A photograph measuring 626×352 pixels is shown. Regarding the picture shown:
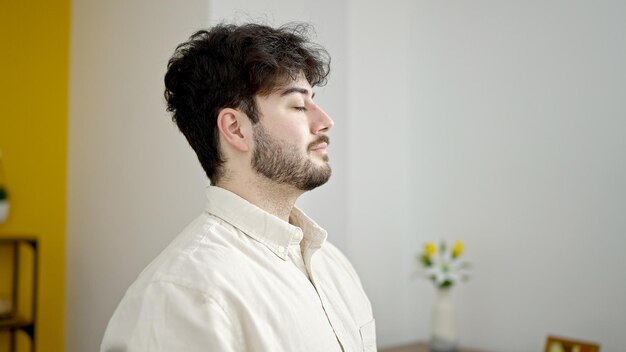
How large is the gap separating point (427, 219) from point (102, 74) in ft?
4.70

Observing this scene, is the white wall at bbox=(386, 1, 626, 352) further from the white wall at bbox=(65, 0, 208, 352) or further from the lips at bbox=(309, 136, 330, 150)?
the lips at bbox=(309, 136, 330, 150)

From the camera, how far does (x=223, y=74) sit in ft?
4.05

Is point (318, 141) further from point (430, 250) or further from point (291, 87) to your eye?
point (430, 250)

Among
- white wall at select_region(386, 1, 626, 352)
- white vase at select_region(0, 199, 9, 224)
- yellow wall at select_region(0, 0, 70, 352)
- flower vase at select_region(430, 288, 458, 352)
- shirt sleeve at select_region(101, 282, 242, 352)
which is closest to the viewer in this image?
shirt sleeve at select_region(101, 282, 242, 352)

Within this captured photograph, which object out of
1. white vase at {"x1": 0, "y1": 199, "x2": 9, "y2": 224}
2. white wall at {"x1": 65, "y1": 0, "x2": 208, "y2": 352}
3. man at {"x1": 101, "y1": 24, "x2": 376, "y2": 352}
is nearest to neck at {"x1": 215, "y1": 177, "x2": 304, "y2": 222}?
man at {"x1": 101, "y1": 24, "x2": 376, "y2": 352}

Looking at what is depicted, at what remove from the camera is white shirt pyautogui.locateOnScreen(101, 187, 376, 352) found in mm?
926

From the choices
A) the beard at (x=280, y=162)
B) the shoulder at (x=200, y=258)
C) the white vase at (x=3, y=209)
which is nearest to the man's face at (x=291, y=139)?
the beard at (x=280, y=162)

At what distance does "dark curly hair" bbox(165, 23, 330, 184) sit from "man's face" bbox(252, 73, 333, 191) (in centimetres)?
2

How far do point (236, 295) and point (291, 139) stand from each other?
35 cm

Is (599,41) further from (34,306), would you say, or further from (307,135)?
(34,306)

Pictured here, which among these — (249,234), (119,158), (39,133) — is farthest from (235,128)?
(39,133)

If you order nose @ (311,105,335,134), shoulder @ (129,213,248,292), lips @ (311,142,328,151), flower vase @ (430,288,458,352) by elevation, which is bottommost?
flower vase @ (430,288,458,352)

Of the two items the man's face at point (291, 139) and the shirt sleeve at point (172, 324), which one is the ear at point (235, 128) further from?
the shirt sleeve at point (172, 324)

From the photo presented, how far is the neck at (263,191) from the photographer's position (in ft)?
3.92
